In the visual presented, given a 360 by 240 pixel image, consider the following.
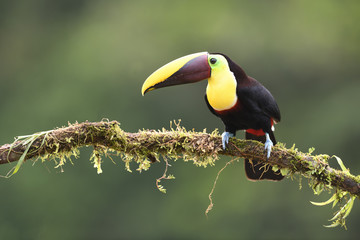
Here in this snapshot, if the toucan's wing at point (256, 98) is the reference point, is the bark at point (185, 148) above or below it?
below

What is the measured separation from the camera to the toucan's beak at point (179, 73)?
3.52m

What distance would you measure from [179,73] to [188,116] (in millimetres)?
6965

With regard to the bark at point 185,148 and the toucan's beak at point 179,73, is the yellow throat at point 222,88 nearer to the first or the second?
the toucan's beak at point 179,73

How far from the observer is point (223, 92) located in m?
3.49

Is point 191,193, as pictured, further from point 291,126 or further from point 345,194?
point 345,194

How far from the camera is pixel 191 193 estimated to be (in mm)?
10750

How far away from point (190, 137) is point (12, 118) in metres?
8.83

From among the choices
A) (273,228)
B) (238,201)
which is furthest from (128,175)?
(273,228)

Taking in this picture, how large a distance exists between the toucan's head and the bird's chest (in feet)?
0.19

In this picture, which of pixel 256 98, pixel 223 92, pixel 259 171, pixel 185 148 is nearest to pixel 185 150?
pixel 185 148

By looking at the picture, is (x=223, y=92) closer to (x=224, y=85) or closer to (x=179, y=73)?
(x=224, y=85)

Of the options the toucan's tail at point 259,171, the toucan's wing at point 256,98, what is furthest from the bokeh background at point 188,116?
the toucan's wing at point 256,98

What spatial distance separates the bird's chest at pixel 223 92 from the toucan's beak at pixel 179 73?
0.08 m

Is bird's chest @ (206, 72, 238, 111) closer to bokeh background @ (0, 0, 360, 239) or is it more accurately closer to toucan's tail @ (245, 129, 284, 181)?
toucan's tail @ (245, 129, 284, 181)
